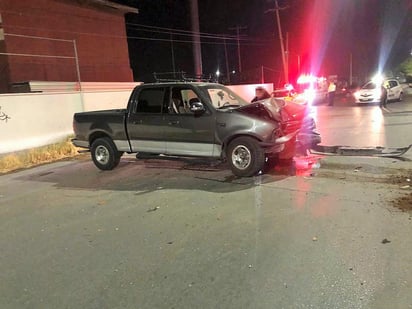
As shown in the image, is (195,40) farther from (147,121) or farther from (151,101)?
(147,121)

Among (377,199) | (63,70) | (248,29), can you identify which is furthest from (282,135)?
(248,29)

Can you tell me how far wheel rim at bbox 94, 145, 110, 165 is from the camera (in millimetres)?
9781

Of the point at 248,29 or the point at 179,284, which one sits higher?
the point at 248,29

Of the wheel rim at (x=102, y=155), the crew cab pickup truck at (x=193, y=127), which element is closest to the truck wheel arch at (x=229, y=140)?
the crew cab pickup truck at (x=193, y=127)

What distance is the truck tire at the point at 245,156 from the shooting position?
7824 mm

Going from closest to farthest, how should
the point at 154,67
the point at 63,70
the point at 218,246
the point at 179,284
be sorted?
1. the point at 179,284
2. the point at 218,246
3. the point at 63,70
4. the point at 154,67

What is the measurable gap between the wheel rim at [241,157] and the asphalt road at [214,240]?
1.19ft

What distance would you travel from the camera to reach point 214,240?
16.4 feet

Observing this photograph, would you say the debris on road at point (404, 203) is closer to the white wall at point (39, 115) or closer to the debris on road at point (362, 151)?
the debris on road at point (362, 151)

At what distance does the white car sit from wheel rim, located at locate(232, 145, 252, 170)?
19570 millimetres

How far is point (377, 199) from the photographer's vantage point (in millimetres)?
6141

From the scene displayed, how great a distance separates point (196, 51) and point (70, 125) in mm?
12800

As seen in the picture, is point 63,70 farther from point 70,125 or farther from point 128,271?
point 128,271

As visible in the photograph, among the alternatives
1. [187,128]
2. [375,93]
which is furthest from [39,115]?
[375,93]
